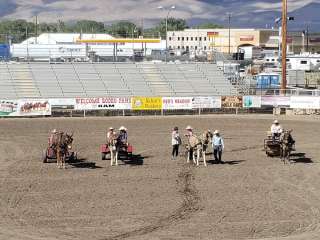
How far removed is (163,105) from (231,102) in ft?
13.6

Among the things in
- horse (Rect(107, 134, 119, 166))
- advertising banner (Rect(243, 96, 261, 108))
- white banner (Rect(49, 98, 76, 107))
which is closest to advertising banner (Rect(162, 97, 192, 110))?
advertising banner (Rect(243, 96, 261, 108))

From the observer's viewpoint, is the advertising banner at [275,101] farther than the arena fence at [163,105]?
Yes

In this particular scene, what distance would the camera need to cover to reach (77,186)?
64.5 ft

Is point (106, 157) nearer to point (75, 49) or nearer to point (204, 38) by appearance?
point (75, 49)

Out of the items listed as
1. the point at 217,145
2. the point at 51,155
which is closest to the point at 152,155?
the point at 217,145

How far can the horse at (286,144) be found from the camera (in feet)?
77.2

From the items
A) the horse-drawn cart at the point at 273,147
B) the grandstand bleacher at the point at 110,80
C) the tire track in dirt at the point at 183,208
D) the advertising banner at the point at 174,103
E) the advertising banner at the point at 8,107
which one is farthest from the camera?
the grandstand bleacher at the point at 110,80

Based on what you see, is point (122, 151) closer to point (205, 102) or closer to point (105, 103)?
point (105, 103)

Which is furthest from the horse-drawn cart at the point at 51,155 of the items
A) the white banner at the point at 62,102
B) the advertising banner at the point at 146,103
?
the advertising banner at the point at 146,103

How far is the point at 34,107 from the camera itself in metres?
39.2

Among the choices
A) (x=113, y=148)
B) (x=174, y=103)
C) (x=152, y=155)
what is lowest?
(x=152, y=155)

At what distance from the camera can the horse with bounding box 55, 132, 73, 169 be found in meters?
22.0

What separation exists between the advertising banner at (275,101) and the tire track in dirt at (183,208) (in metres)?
20.4

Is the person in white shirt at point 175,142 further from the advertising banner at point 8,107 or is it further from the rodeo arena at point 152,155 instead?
the advertising banner at point 8,107
